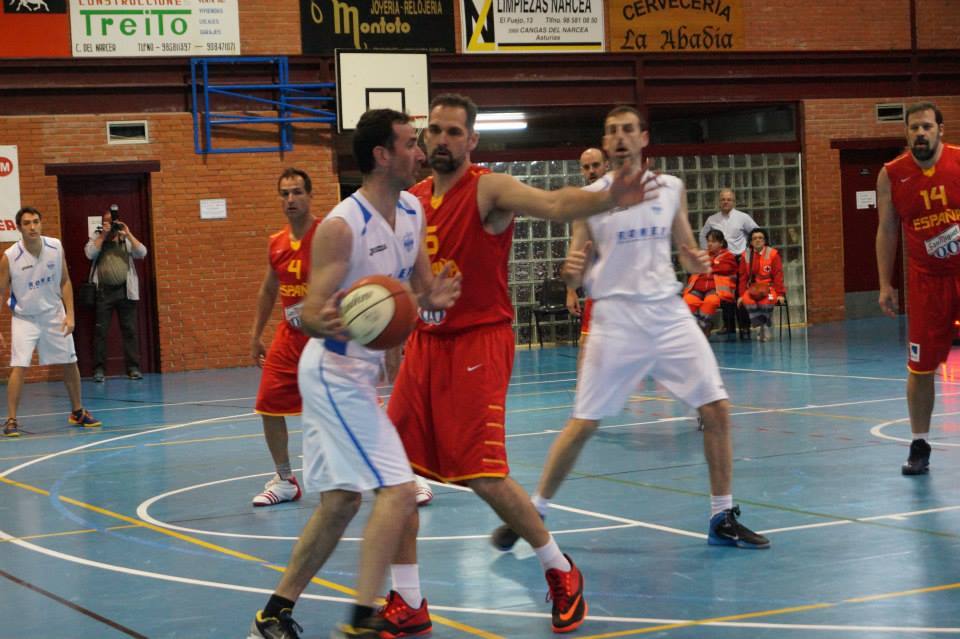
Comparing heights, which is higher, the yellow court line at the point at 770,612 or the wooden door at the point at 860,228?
the wooden door at the point at 860,228

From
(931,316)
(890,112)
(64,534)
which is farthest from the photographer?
(890,112)

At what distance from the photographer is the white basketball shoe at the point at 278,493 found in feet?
29.3

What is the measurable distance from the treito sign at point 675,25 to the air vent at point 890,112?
123 inches

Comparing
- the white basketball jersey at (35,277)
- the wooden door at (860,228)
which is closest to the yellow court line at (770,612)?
the white basketball jersey at (35,277)

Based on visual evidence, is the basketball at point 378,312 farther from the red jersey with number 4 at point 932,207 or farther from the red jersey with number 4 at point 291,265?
the red jersey with number 4 at point 932,207

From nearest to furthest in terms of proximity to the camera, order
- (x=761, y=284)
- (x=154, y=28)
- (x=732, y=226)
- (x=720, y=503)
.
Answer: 1. (x=720, y=503)
2. (x=154, y=28)
3. (x=761, y=284)
4. (x=732, y=226)

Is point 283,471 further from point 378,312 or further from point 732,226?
point 732,226

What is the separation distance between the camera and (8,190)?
1991cm

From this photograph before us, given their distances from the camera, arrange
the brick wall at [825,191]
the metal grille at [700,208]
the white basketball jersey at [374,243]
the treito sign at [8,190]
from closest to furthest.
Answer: the white basketball jersey at [374,243]
the treito sign at [8,190]
the metal grille at [700,208]
the brick wall at [825,191]

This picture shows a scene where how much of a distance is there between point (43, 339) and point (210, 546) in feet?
23.4

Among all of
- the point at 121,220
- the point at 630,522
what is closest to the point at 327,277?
the point at 630,522

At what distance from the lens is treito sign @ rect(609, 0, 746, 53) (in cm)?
2333

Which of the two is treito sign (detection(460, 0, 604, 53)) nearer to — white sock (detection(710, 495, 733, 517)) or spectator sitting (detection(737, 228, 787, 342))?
spectator sitting (detection(737, 228, 787, 342))

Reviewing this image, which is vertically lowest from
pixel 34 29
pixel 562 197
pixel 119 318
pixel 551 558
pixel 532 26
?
pixel 551 558
